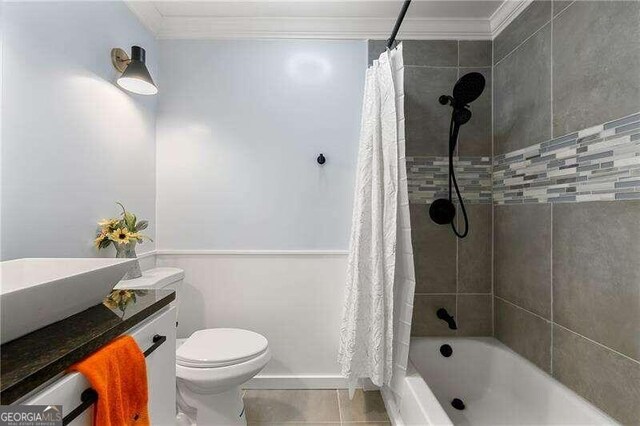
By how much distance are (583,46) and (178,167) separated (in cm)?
218

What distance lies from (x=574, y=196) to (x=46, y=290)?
1.82 m

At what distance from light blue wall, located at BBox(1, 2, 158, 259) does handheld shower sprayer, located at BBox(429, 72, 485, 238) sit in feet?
5.89

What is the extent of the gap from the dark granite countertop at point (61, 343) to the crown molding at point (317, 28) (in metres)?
1.71

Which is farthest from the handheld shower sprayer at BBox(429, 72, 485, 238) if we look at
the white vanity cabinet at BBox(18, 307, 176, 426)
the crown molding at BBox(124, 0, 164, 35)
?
the crown molding at BBox(124, 0, 164, 35)

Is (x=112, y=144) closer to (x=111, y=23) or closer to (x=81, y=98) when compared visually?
(x=81, y=98)

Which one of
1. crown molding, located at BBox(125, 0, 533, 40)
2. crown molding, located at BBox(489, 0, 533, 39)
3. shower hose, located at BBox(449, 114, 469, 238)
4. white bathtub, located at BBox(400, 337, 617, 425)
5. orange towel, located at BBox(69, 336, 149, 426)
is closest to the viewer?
orange towel, located at BBox(69, 336, 149, 426)

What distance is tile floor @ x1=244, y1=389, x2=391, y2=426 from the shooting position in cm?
154

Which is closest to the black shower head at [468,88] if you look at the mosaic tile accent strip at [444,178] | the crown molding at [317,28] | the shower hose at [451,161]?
the shower hose at [451,161]

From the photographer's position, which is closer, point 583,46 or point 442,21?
point 583,46

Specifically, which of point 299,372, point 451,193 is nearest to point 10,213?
point 299,372

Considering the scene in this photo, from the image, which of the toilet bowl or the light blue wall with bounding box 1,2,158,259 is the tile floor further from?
the light blue wall with bounding box 1,2,158,259

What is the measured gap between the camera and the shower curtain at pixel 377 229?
4.38ft

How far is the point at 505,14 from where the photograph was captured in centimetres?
162

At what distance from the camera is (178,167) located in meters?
1.82
